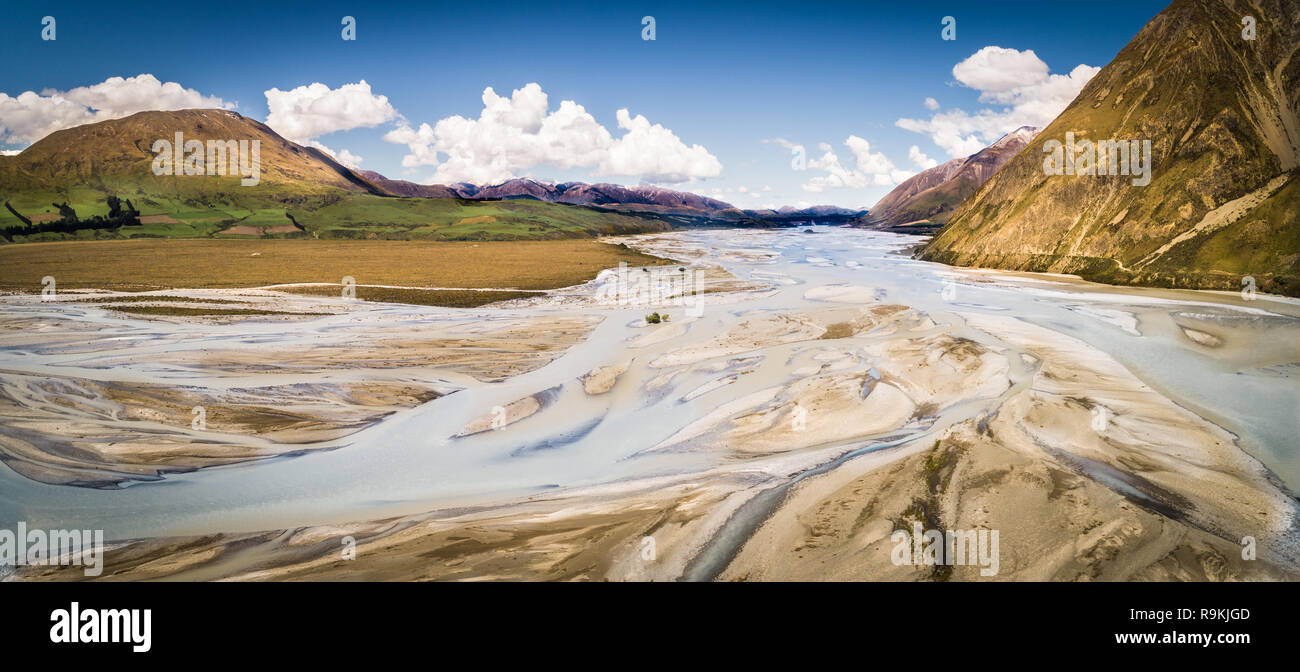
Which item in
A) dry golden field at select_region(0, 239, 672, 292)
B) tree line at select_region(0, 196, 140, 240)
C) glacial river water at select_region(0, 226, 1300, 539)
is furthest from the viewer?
tree line at select_region(0, 196, 140, 240)

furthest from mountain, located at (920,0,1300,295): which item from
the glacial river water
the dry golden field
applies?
the dry golden field

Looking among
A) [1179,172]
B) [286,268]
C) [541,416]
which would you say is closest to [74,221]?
[286,268]

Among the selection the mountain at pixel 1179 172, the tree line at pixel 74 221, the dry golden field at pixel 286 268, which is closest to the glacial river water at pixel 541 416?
the mountain at pixel 1179 172

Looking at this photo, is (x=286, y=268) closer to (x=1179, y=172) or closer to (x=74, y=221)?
(x=1179, y=172)

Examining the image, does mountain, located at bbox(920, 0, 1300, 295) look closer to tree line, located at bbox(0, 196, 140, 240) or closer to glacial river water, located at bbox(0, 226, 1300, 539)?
glacial river water, located at bbox(0, 226, 1300, 539)

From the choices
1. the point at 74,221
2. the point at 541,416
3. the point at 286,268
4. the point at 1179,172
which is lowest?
the point at 541,416

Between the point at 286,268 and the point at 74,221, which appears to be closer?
the point at 286,268

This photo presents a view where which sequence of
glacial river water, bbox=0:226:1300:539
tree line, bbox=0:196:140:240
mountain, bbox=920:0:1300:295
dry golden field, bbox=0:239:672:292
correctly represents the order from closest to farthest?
glacial river water, bbox=0:226:1300:539
mountain, bbox=920:0:1300:295
dry golden field, bbox=0:239:672:292
tree line, bbox=0:196:140:240
